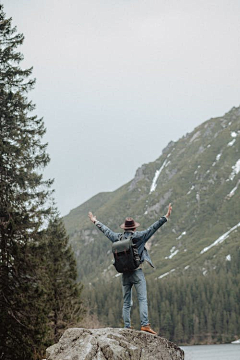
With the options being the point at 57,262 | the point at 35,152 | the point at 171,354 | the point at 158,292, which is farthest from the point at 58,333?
the point at 158,292

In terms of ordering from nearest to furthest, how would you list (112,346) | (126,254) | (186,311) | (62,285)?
(112,346) < (126,254) < (62,285) < (186,311)

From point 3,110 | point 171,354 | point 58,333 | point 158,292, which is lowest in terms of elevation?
point 158,292

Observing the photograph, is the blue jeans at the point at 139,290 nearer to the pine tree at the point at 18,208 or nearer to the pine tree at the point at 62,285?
the pine tree at the point at 18,208

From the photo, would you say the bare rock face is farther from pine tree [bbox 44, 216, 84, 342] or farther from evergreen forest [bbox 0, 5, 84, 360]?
pine tree [bbox 44, 216, 84, 342]

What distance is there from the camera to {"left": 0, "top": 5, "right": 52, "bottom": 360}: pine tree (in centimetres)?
1957

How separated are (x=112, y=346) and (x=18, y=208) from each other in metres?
11.9

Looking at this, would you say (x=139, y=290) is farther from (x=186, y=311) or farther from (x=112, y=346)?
(x=186, y=311)

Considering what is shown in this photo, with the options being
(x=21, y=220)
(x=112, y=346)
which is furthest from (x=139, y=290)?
(x=21, y=220)

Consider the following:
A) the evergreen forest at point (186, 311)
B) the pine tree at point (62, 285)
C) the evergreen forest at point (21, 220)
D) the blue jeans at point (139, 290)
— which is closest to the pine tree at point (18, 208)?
the evergreen forest at point (21, 220)

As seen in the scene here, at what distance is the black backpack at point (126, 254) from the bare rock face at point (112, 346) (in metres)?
1.38

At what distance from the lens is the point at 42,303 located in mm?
20594

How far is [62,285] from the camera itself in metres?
37.7

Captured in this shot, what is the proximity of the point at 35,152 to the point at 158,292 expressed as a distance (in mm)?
171645

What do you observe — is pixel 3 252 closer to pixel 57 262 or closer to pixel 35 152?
pixel 35 152
